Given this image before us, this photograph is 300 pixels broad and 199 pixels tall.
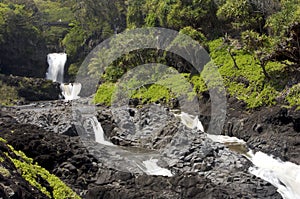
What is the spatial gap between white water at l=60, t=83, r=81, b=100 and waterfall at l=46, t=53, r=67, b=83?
521 centimetres

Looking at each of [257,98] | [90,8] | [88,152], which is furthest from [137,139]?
[90,8]

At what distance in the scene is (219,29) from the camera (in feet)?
134

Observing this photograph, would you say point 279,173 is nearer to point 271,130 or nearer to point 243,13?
point 271,130

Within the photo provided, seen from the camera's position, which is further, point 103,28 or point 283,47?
Answer: point 103,28

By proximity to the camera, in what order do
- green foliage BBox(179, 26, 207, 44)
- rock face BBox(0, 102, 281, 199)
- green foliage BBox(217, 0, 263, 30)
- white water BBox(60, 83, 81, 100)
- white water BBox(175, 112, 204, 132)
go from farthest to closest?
white water BBox(60, 83, 81, 100), green foliage BBox(179, 26, 207, 44), green foliage BBox(217, 0, 263, 30), white water BBox(175, 112, 204, 132), rock face BBox(0, 102, 281, 199)

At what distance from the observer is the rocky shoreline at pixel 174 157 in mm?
15141

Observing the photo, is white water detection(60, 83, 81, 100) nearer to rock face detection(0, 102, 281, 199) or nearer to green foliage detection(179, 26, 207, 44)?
green foliage detection(179, 26, 207, 44)

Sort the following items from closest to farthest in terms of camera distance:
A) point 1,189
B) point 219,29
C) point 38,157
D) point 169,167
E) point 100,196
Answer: point 1,189
point 100,196
point 38,157
point 169,167
point 219,29

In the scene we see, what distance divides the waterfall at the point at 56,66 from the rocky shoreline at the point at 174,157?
3718cm

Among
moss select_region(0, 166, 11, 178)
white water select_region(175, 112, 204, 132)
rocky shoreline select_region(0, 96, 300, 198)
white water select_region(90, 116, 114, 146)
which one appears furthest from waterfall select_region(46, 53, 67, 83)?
moss select_region(0, 166, 11, 178)

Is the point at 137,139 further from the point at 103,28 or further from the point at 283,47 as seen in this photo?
the point at 103,28

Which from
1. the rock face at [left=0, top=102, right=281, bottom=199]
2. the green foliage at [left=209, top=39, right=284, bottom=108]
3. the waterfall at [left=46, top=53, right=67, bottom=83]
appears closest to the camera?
the rock face at [left=0, top=102, right=281, bottom=199]

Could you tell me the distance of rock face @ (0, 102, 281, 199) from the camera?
1481cm

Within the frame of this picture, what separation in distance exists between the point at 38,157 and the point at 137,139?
30.0 ft
